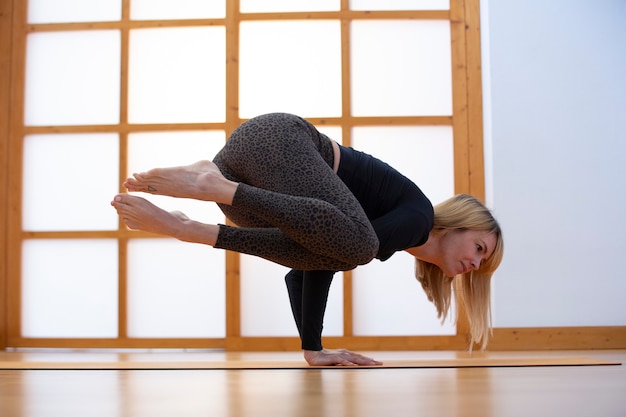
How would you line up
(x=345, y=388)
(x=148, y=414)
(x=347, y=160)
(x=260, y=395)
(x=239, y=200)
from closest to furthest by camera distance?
1. (x=148, y=414)
2. (x=260, y=395)
3. (x=345, y=388)
4. (x=239, y=200)
5. (x=347, y=160)

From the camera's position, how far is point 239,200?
6.72 ft

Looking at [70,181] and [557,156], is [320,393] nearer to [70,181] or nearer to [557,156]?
[557,156]

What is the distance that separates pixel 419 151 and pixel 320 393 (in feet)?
9.80

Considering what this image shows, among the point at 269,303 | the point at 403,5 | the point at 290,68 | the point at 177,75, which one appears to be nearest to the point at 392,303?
the point at 269,303

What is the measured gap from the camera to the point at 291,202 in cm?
204

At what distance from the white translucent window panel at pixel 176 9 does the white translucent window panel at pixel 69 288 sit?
52.5 inches

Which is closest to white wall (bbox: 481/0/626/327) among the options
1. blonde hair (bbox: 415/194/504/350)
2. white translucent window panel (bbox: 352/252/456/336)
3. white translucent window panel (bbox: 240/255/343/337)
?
white translucent window panel (bbox: 352/252/456/336)

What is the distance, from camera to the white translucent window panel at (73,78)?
4.54 m

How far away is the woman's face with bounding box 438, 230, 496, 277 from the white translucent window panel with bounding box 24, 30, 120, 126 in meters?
2.62

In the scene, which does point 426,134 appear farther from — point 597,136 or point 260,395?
point 260,395

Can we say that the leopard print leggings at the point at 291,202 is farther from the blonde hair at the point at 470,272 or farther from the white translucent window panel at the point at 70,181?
the white translucent window panel at the point at 70,181

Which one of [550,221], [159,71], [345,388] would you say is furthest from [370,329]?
[345,388]

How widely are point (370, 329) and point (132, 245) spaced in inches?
55.5

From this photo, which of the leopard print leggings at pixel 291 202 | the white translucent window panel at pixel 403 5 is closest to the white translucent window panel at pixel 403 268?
the white translucent window panel at pixel 403 5
